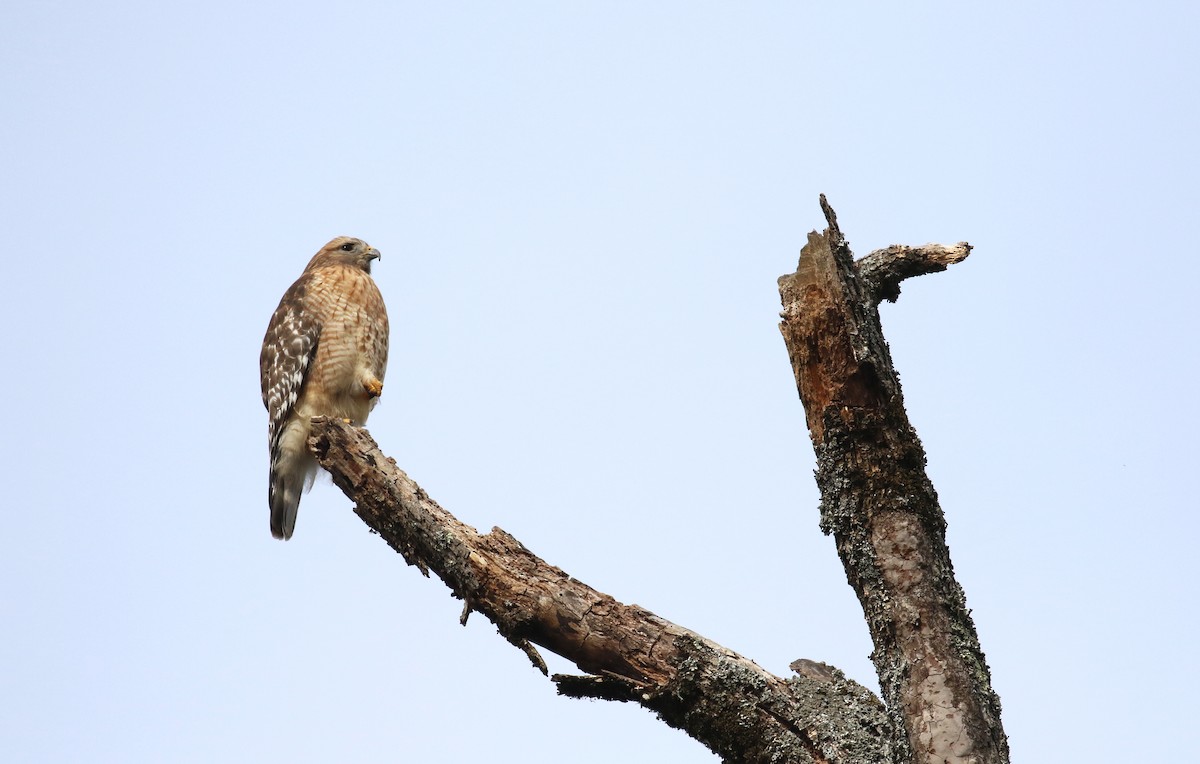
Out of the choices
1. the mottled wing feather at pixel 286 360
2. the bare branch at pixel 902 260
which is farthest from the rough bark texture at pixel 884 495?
the mottled wing feather at pixel 286 360

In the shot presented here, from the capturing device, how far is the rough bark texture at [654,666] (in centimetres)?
341

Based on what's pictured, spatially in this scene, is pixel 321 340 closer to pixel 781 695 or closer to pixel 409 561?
pixel 409 561

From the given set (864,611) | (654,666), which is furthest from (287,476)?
(864,611)

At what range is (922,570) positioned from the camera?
3.22 metres

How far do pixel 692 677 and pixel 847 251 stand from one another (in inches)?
54.2

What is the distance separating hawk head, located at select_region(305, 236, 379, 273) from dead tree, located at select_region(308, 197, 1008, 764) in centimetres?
474

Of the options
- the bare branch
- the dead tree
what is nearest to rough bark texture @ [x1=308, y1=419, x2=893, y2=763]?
the dead tree

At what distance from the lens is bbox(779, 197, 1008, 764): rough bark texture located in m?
3.13

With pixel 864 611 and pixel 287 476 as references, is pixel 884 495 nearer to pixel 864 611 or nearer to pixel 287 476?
pixel 864 611

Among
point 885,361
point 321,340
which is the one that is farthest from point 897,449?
point 321,340

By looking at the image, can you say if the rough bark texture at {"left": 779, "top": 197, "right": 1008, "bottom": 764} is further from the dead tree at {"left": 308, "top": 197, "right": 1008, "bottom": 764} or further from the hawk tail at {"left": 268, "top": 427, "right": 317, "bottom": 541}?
the hawk tail at {"left": 268, "top": 427, "right": 317, "bottom": 541}

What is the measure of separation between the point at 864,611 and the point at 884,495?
1.13 feet

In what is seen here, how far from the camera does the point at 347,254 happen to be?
808cm

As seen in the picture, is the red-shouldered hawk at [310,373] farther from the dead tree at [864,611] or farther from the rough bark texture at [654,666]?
the dead tree at [864,611]
